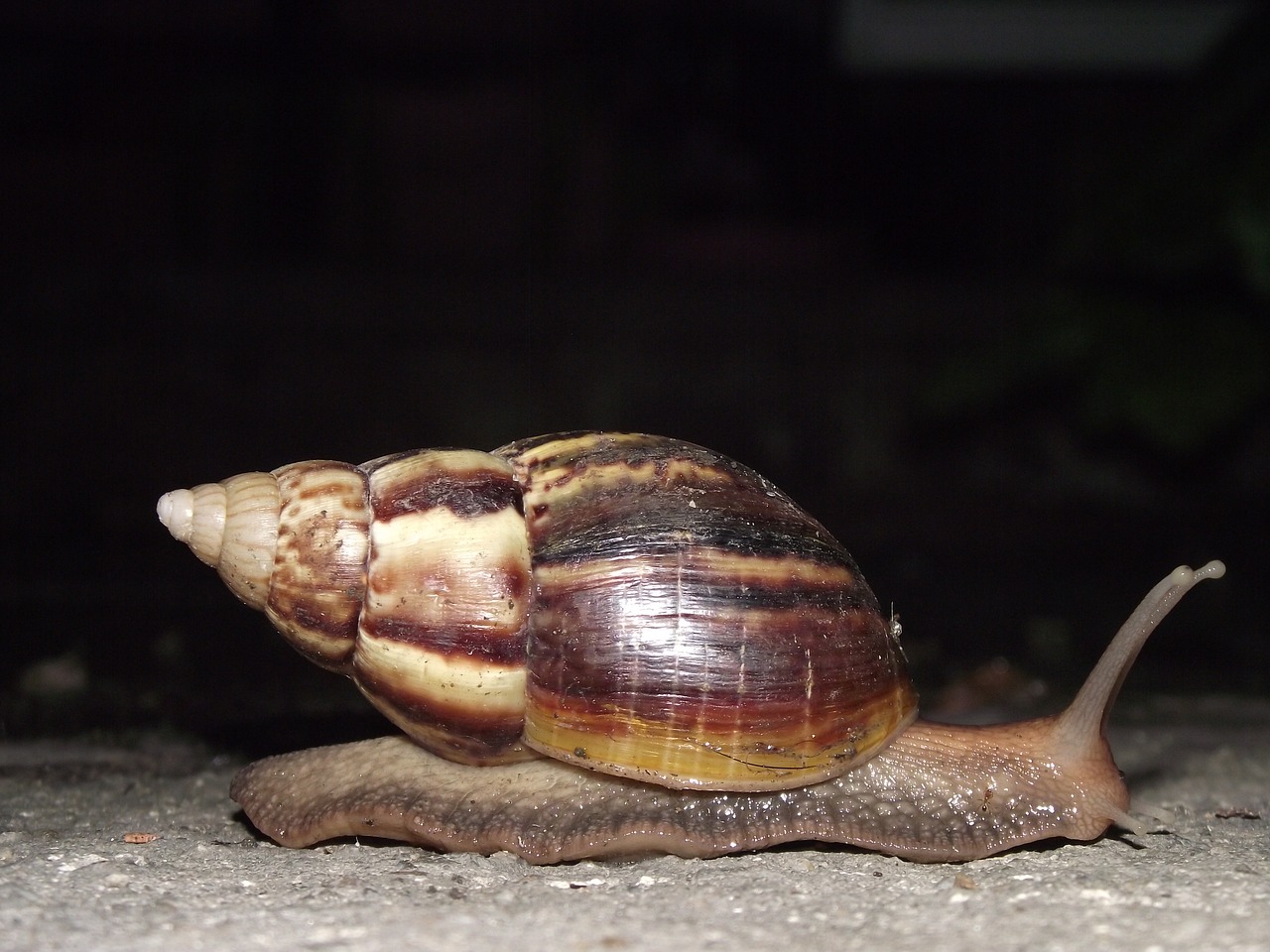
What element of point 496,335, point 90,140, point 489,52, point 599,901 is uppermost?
point 489,52

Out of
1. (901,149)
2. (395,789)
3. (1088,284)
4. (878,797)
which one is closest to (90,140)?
(901,149)

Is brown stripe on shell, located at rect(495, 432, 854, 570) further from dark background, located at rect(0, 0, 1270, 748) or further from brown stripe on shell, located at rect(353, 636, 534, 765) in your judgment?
dark background, located at rect(0, 0, 1270, 748)

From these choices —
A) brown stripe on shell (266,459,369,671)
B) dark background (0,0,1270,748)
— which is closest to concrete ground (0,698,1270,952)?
brown stripe on shell (266,459,369,671)

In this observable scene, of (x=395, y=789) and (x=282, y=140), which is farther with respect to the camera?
(x=282, y=140)

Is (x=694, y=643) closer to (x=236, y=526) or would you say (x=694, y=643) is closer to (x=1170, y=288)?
(x=236, y=526)

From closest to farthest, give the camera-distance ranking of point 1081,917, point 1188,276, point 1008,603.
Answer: point 1081,917 < point 1008,603 < point 1188,276

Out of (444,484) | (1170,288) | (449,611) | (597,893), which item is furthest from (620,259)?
(597,893)

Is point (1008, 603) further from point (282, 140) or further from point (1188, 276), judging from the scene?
point (282, 140)
